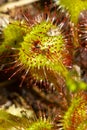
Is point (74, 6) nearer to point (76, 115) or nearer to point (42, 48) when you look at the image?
point (42, 48)

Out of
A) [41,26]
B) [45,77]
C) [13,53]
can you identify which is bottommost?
[45,77]

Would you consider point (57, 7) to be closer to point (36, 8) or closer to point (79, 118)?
point (36, 8)

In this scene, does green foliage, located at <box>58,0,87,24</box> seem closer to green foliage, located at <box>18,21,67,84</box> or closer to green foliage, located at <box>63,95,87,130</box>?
green foliage, located at <box>18,21,67,84</box>

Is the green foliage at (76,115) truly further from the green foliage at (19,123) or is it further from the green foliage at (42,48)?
the green foliage at (42,48)

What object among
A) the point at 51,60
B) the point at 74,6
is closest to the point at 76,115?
the point at 51,60

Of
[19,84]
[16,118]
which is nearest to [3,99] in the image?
[19,84]

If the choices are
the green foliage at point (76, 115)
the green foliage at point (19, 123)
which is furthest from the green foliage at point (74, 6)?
the green foliage at point (19, 123)

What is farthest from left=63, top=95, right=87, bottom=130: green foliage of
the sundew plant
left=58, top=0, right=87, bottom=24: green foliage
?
A: left=58, top=0, right=87, bottom=24: green foliage
